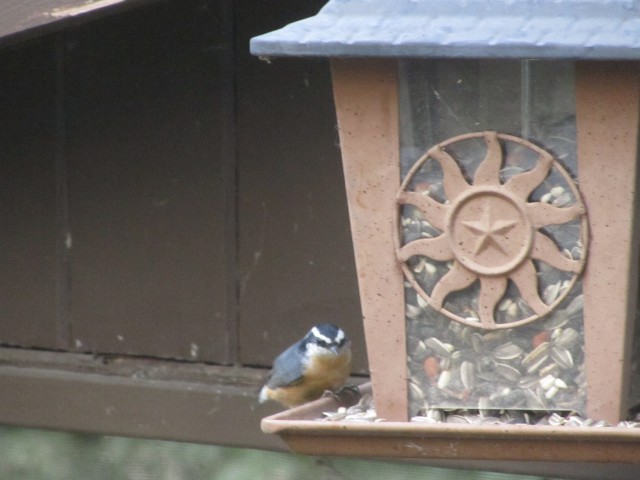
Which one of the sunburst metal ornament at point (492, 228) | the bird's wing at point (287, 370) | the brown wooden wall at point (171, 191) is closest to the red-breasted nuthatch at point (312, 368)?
the bird's wing at point (287, 370)

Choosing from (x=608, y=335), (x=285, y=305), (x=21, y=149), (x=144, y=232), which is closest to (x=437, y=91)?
(x=608, y=335)

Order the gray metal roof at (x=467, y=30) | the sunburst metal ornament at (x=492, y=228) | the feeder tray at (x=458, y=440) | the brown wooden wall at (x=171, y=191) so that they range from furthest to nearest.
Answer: the brown wooden wall at (x=171, y=191) → the sunburst metal ornament at (x=492, y=228) → the feeder tray at (x=458, y=440) → the gray metal roof at (x=467, y=30)

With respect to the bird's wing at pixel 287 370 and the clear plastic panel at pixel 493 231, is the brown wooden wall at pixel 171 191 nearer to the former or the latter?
→ the bird's wing at pixel 287 370

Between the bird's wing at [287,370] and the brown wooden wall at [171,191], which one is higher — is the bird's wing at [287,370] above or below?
below

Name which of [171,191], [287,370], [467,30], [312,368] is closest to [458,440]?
[467,30]

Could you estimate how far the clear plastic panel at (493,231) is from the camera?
93.0 inches

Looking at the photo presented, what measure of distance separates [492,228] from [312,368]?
2.91ft

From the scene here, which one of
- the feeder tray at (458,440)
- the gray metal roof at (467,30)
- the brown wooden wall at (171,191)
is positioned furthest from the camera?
the brown wooden wall at (171,191)

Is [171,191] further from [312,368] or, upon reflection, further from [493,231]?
[493,231]

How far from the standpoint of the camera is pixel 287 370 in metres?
3.24

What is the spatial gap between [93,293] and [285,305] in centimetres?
66

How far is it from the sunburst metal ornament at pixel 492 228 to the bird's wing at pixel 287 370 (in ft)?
2.67

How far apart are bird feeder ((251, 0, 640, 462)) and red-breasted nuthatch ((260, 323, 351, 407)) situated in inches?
24.1

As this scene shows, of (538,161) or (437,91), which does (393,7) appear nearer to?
(437,91)
